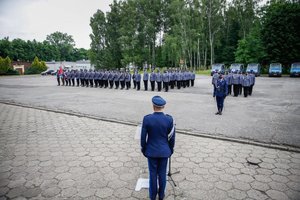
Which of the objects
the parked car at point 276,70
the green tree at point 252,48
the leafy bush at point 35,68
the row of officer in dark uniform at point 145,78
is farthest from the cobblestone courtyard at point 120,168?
the leafy bush at point 35,68

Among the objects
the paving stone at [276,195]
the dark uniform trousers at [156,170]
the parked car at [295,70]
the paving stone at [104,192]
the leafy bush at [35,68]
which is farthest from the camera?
the leafy bush at [35,68]

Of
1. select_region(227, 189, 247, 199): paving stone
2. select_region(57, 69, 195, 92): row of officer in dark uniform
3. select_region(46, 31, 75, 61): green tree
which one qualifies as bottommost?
select_region(227, 189, 247, 199): paving stone

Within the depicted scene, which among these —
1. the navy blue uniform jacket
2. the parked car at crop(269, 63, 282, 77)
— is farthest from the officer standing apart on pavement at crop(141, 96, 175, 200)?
the parked car at crop(269, 63, 282, 77)

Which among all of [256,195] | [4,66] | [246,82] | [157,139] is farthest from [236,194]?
[4,66]

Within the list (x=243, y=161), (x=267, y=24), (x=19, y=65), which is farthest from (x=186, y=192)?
(x=19, y=65)

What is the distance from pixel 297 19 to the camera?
36938 mm

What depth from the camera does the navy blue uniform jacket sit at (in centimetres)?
353

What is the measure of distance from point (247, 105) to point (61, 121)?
31.0ft

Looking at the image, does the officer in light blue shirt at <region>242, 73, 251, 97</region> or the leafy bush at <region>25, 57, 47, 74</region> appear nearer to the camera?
the officer in light blue shirt at <region>242, 73, 251, 97</region>

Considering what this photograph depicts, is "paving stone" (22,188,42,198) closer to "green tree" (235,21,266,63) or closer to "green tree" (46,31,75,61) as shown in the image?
"green tree" (235,21,266,63)

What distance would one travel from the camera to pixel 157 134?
3.58 meters

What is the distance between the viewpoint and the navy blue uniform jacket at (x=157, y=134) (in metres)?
3.53

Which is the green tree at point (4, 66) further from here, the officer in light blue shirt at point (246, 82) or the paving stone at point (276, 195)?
the paving stone at point (276, 195)

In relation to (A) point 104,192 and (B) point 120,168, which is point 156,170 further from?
(B) point 120,168
